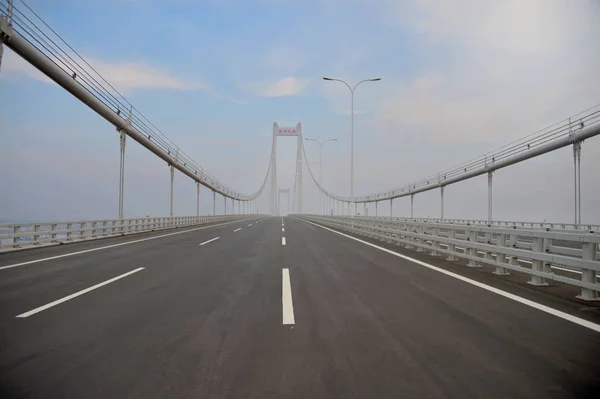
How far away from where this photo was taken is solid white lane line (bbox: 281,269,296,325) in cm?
516

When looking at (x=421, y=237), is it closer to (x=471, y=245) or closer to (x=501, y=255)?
(x=471, y=245)

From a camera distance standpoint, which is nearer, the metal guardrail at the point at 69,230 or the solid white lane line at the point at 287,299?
the solid white lane line at the point at 287,299

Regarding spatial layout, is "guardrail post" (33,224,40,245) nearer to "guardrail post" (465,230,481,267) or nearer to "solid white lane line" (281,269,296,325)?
"solid white lane line" (281,269,296,325)

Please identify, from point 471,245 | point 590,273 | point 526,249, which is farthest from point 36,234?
point 590,273

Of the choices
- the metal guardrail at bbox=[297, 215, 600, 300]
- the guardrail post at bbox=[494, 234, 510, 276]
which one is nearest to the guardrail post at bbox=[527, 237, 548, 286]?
the metal guardrail at bbox=[297, 215, 600, 300]

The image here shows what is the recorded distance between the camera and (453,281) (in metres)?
7.85

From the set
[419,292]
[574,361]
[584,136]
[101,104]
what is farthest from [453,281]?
[584,136]

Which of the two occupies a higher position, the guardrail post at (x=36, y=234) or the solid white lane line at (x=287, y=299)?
the guardrail post at (x=36, y=234)

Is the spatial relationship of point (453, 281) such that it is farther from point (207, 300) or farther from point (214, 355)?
point (214, 355)

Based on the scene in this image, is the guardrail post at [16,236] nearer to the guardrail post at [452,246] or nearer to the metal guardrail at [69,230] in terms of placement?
the metal guardrail at [69,230]

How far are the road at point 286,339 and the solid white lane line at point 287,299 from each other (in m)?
0.03

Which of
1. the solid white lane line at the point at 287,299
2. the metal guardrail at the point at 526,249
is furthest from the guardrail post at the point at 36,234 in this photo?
the metal guardrail at the point at 526,249

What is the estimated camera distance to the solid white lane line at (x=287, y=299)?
16.9ft

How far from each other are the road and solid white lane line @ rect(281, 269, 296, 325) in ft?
0.10
